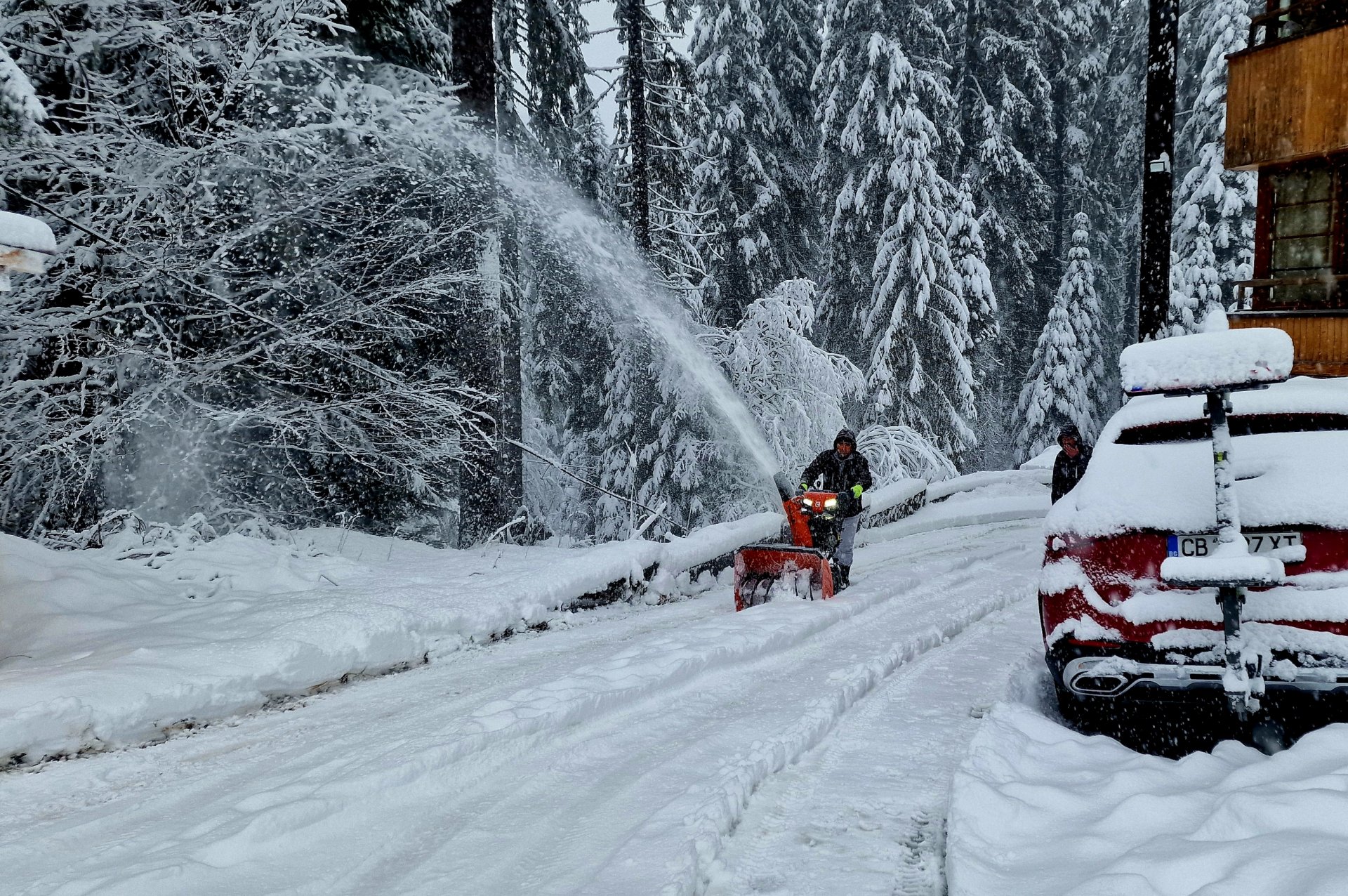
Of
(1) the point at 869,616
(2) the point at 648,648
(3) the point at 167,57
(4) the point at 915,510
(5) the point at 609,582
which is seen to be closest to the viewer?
(2) the point at 648,648

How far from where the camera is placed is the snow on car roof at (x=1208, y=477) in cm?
397

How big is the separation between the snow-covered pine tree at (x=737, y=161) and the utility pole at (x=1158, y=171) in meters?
12.8

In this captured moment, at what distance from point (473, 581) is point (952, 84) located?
31091mm

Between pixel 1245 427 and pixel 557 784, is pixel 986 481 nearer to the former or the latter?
pixel 1245 427

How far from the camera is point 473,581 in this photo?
323 inches

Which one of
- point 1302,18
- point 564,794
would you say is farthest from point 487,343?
point 1302,18

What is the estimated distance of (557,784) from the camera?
4.15m

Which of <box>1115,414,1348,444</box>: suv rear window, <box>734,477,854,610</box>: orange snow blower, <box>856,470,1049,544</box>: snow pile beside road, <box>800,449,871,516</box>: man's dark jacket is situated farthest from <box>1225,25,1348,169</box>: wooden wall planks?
<box>1115,414,1348,444</box>: suv rear window

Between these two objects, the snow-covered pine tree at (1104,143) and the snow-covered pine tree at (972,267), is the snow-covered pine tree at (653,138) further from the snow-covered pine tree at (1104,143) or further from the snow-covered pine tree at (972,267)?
the snow-covered pine tree at (1104,143)

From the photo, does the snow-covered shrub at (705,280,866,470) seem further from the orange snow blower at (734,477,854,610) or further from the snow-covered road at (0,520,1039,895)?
the snow-covered road at (0,520,1039,895)

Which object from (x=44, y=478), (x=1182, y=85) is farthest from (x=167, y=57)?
(x=1182, y=85)

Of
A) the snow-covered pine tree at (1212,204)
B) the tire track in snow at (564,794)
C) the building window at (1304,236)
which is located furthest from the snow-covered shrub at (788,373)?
the snow-covered pine tree at (1212,204)

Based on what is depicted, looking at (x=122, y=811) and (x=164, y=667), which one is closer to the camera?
(x=122, y=811)

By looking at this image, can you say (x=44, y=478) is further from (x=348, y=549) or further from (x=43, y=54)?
(x=43, y=54)
